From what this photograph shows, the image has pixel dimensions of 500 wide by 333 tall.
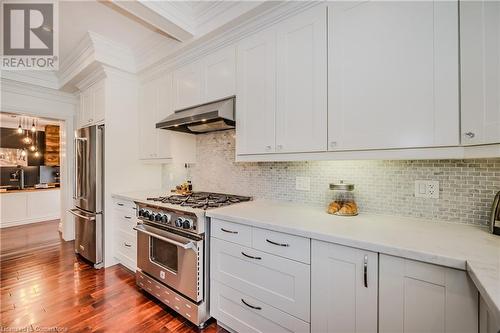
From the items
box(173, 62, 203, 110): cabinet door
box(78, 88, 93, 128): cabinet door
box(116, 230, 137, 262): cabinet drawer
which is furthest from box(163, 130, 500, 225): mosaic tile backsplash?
box(78, 88, 93, 128): cabinet door

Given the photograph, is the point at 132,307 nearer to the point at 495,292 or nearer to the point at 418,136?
the point at 495,292

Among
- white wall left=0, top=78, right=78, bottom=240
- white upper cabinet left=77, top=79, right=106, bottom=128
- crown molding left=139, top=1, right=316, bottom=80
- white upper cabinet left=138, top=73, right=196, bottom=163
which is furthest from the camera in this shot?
white wall left=0, top=78, right=78, bottom=240

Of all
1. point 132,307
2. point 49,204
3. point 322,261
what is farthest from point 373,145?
point 49,204

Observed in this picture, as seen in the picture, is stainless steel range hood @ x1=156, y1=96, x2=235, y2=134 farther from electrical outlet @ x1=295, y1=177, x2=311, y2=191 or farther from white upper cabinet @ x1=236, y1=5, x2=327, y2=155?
electrical outlet @ x1=295, y1=177, x2=311, y2=191

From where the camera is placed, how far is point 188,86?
2.42m

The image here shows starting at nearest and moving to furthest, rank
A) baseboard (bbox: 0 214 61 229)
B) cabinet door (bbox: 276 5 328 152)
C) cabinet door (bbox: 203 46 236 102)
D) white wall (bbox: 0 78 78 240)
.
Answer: cabinet door (bbox: 276 5 328 152) → cabinet door (bbox: 203 46 236 102) → white wall (bbox: 0 78 78 240) → baseboard (bbox: 0 214 61 229)

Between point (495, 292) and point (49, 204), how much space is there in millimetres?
7355

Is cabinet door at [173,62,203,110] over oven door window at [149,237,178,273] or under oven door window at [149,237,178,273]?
over

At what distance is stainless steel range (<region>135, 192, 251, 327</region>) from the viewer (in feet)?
5.76

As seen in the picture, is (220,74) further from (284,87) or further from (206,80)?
(284,87)

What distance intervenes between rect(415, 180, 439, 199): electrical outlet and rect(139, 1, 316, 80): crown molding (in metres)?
1.43

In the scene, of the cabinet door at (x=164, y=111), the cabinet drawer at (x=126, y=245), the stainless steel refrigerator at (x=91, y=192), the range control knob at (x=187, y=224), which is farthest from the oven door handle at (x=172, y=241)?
the stainless steel refrigerator at (x=91, y=192)

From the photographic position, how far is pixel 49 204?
211 inches

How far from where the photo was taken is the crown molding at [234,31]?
5.49 ft
